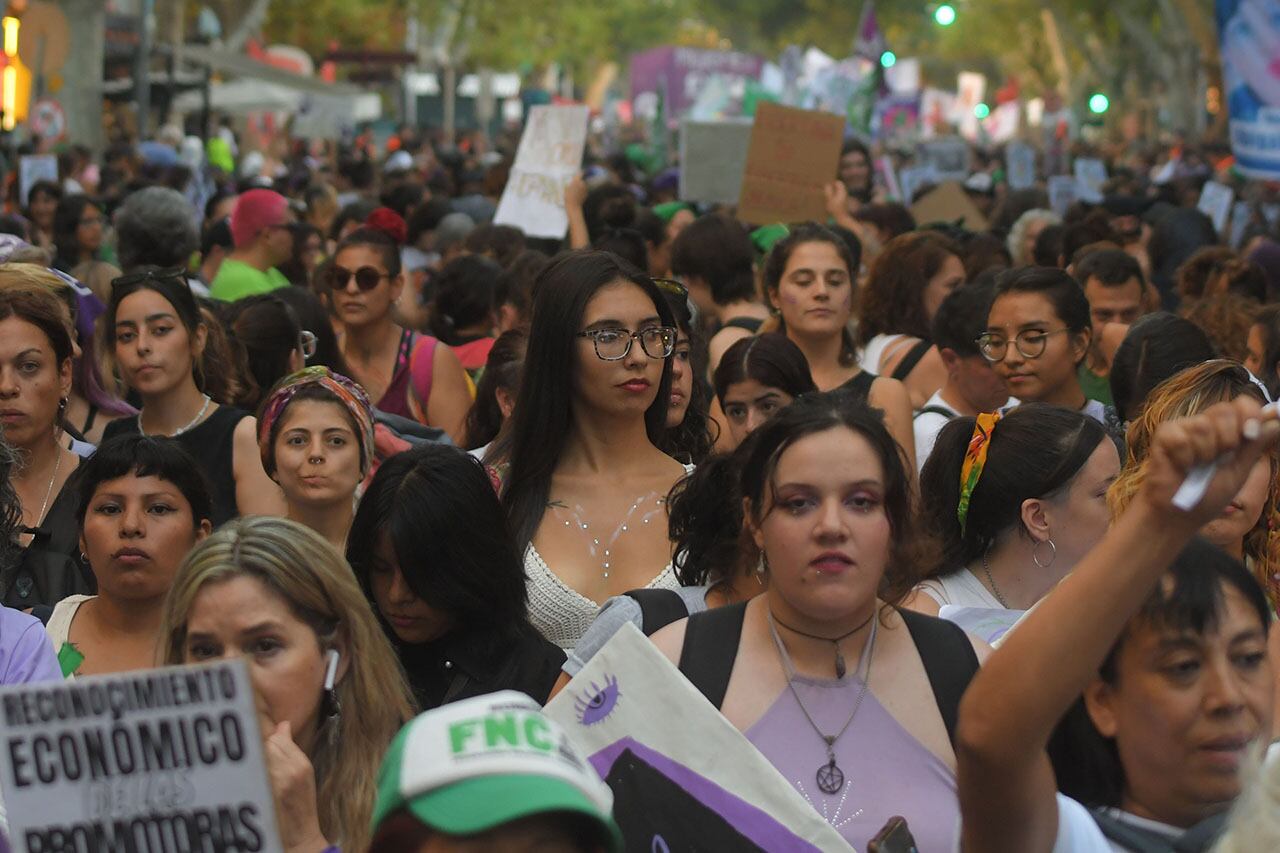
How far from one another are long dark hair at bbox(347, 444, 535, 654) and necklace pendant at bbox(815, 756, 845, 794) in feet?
3.68

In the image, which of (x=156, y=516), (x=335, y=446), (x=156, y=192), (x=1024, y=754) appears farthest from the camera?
(x=156, y=192)

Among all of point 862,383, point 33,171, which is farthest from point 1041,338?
point 33,171

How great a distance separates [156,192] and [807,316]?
3.72 meters

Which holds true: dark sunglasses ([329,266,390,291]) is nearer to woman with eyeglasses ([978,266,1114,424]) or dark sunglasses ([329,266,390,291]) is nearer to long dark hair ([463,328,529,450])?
long dark hair ([463,328,529,450])

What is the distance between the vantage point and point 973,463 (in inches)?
185

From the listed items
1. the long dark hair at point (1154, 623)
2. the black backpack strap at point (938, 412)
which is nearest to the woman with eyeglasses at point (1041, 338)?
the black backpack strap at point (938, 412)

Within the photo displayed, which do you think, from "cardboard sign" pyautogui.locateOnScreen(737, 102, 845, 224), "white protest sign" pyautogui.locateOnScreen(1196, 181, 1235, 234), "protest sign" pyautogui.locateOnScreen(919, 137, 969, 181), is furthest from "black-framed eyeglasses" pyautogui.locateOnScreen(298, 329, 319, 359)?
"protest sign" pyautogui.locateOnScreen(919, 137, 969, 181)

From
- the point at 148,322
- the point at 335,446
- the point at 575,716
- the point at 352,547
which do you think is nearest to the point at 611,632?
the point at 575,716

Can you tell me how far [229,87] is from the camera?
135 feet

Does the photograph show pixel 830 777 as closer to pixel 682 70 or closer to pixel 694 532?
pixel 694 532

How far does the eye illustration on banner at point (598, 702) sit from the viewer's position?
10.9 feet

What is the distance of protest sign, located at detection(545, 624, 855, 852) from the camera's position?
3.15 meters

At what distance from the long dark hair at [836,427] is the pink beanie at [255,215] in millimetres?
6311

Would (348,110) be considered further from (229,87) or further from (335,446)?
(335,446)
